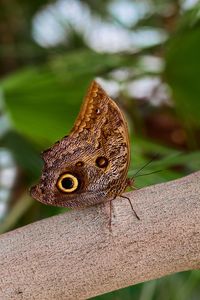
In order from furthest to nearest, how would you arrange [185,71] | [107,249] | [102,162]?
[185,71] → [102,162] → [107,249]

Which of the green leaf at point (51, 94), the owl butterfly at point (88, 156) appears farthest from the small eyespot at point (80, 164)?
the green leaf at point (51, 94)

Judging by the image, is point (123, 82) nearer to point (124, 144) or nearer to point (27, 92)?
point (27, 92)

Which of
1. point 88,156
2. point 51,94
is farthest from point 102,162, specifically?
point 51,94

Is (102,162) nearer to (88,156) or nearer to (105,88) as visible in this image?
(88,156)

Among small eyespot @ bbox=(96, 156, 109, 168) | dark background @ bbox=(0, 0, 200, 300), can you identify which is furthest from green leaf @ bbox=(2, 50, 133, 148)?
small eyespot @ bbox=(96, 156, 109, 168)

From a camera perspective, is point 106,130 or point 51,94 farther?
point 51,94

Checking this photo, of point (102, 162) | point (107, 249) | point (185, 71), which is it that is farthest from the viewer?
point (185, 71)

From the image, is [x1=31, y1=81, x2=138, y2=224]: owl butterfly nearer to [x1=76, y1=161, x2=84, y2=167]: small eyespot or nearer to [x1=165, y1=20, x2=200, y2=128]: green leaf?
[x1=76, y1=161, x2=84, y2=167]: small eyespot

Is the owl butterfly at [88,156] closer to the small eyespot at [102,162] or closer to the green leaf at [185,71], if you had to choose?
the small eyespot at [102,162]
